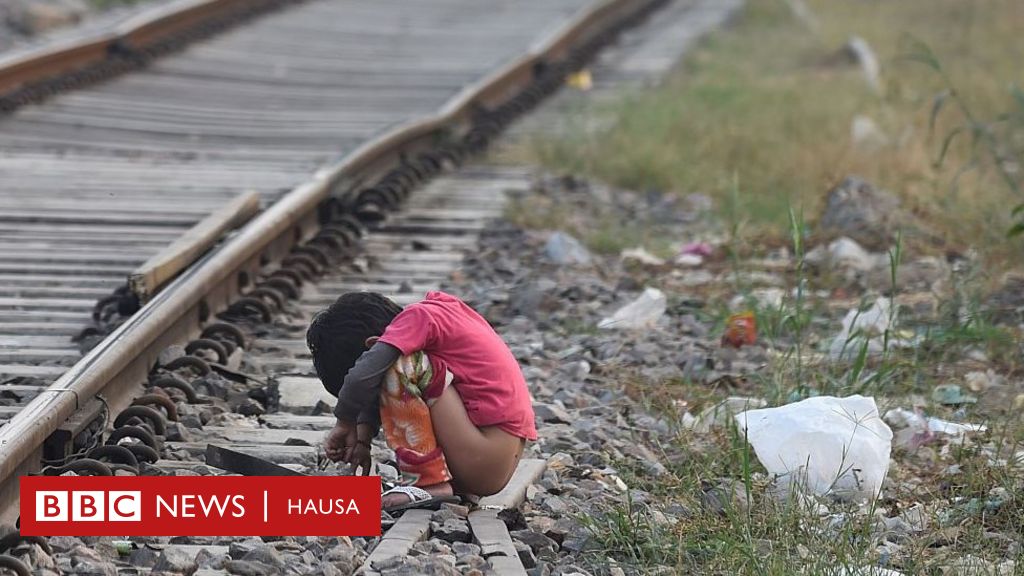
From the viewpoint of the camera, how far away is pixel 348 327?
4246 mm

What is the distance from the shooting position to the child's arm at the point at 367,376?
4.06 meters

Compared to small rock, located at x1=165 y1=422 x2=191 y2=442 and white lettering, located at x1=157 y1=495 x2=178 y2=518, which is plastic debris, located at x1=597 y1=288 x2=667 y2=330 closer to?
small rock, located at x1=165 y1=422 x2=191 y2=442

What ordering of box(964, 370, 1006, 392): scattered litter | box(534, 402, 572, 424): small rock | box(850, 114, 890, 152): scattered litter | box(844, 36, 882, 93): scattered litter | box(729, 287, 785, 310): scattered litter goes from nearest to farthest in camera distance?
box(534, 402, 572, 424): small rock → box(964, 370, 1006, 392): scattered litter → box(729, 287, 785, 310): scattered litter → box(850, 114, 890, 152): scattered litter → box(844, 36, 882, 93): scattered litter

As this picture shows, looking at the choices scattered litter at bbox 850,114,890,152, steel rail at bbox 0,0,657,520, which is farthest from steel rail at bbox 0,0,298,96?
scattered litter at bbox 850,114,890,152

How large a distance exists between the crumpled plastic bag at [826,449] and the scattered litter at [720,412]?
223 mm

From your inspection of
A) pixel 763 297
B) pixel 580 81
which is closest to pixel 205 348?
pixel 763 297

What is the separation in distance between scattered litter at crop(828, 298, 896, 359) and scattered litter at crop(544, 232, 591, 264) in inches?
57.1

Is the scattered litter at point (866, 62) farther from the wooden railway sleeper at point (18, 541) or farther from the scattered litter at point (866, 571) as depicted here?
the wooden railway sleeper at point (18, 541)

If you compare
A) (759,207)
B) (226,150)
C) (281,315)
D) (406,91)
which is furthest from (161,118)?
(281,315)

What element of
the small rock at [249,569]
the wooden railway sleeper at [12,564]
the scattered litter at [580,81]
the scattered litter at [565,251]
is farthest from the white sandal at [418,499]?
the scattered litter at [580,81]

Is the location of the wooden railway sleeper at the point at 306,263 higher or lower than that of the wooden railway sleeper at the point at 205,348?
lower

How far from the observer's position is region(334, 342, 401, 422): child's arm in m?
4.06

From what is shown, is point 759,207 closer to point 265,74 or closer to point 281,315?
point 281,315

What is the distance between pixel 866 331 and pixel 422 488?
224 centimetres
